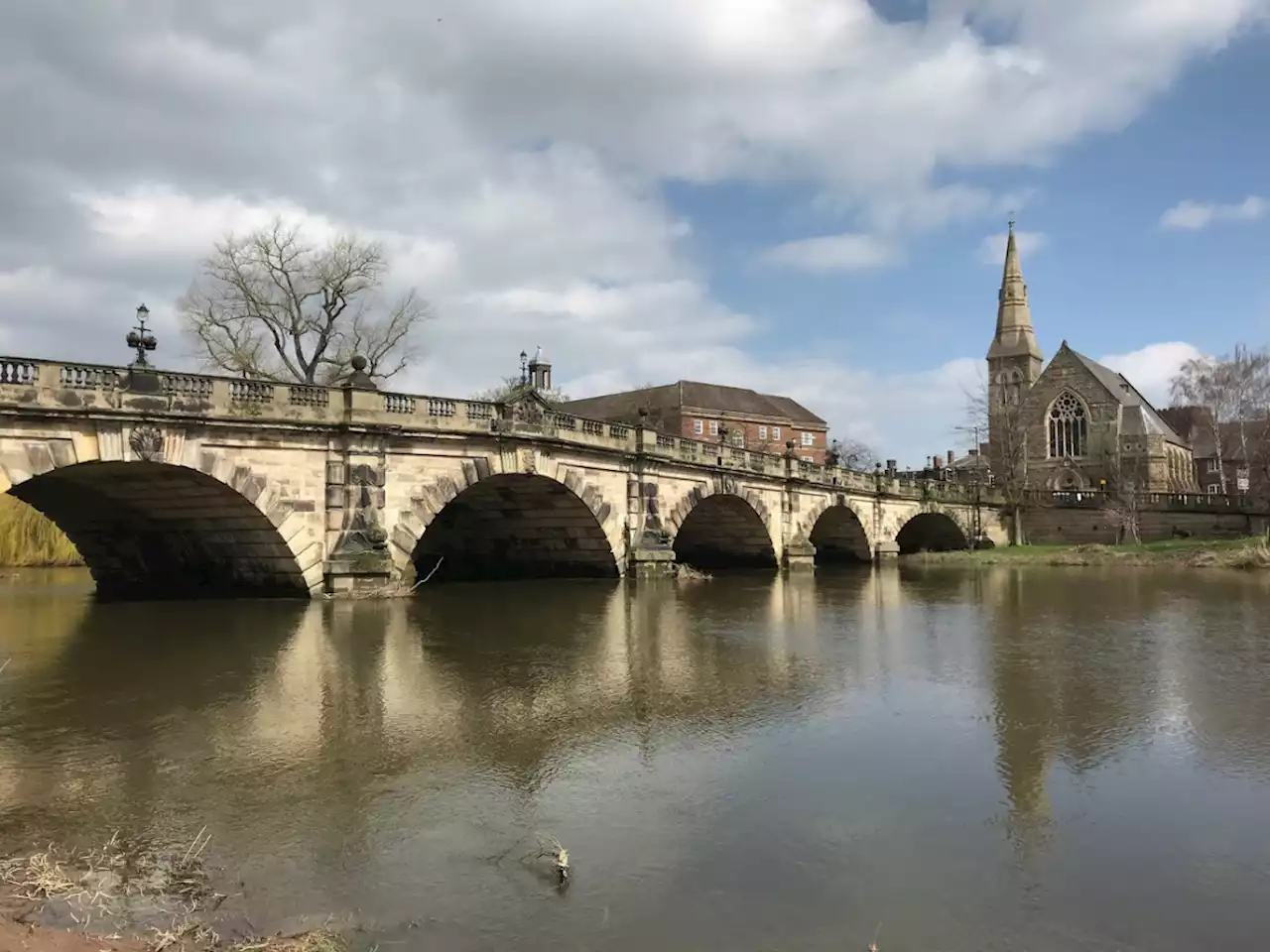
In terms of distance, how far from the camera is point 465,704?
9.47 meters

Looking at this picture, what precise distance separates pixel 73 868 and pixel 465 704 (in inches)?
183

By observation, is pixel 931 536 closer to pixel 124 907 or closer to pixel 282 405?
pixel 282 405

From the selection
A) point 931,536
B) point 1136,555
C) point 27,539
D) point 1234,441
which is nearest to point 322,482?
point 27,539

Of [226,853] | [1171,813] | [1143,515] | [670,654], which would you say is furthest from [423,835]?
[1143,515]

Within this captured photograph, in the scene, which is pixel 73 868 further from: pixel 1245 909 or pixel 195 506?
pixel 195 506

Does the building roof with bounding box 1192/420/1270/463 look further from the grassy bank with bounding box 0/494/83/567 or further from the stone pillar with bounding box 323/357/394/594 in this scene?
the grassy bank with bounding box 0/494/83/567

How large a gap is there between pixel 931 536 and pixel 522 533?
2750cm

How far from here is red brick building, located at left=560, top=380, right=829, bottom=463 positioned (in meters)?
71.6

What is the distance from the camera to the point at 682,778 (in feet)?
22.5

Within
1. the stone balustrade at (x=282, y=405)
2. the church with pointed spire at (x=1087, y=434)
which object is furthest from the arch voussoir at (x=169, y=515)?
the church with pointed spire at (x=1087, y=434)

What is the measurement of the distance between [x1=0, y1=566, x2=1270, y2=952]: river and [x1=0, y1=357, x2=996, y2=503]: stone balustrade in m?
4.16

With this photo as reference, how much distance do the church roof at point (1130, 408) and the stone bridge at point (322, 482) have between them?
40.3m

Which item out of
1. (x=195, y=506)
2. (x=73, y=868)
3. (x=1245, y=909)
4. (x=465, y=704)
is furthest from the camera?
(x=195, y=506)

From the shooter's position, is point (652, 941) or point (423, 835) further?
point (423, 835)
